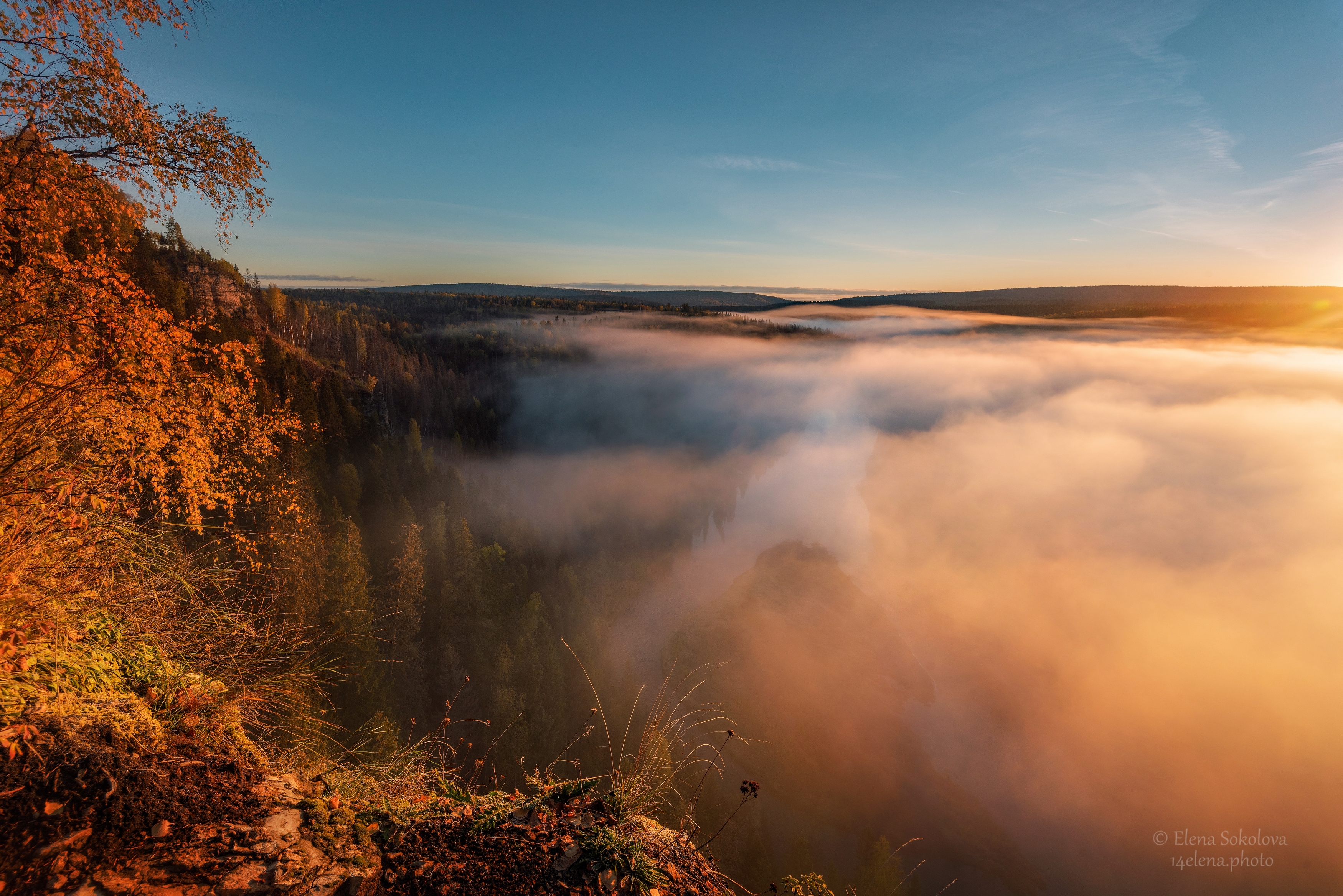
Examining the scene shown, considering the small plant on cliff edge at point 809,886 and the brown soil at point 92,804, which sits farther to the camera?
the small plant on cliff edge at point 809,886

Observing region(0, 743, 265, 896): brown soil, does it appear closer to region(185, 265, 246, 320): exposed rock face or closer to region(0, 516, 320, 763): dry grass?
region(0, 516, 320, 763): dry grass

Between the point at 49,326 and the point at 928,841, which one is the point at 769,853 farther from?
the point at 49,326

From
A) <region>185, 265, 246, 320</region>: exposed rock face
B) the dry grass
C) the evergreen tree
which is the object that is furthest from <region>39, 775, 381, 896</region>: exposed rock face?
<region>185, 265, 246, 320</region>: exposed rock face

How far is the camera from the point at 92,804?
7.79ft

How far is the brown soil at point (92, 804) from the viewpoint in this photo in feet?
7.04

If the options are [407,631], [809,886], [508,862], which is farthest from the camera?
[407,631]

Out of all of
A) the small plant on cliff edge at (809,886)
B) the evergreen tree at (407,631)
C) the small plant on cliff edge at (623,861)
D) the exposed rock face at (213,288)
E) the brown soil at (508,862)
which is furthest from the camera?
the exposed rock face at (213,288)

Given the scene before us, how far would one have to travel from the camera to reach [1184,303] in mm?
158375

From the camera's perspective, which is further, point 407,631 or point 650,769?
point 407,631

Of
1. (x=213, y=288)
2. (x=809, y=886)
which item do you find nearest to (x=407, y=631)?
(x=809, y=886)

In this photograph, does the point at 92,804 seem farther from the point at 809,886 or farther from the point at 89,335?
the point at 89,335

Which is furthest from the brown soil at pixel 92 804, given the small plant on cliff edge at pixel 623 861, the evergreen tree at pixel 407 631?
the evergreen tree at pixel 407 631

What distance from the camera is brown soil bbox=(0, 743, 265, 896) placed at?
215 centimetres

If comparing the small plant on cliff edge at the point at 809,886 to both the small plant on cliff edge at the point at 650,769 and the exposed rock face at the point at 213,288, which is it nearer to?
the small plant on cliff edge at the point at 650,769
